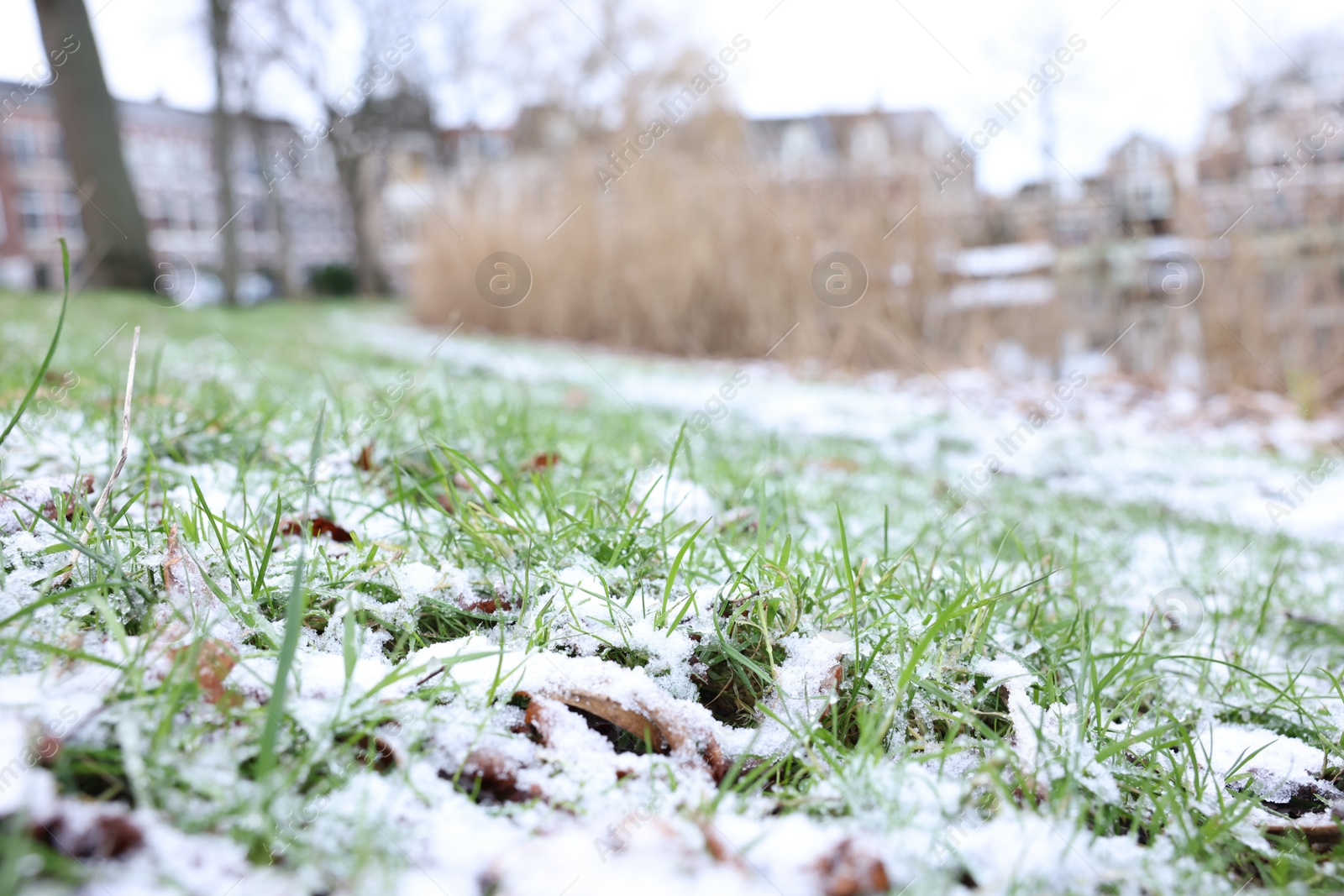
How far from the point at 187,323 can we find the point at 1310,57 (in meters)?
20.1

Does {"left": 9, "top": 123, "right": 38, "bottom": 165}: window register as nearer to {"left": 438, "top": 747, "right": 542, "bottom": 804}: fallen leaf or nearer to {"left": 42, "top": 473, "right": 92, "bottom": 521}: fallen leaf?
{"left": 42, "top": 473, "right": 92, "bottom": 521}: fallen leaf

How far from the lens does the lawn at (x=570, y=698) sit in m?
0.70

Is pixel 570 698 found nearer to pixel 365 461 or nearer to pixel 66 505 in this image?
pixel 66 505

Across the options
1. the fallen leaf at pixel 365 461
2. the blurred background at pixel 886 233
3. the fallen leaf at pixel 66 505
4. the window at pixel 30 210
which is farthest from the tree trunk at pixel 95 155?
the window at pixel 30 210

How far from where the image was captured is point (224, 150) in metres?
16.2

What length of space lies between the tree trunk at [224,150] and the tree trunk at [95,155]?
298 centimetres

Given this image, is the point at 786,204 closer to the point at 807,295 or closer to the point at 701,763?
the point at 807,295

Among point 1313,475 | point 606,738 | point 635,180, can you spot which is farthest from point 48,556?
point 635,180

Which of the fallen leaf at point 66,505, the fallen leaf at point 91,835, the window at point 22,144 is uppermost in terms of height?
the window at point 22,144

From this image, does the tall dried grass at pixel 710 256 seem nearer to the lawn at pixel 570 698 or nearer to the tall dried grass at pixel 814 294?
the tall dried grass at pixel 814 294

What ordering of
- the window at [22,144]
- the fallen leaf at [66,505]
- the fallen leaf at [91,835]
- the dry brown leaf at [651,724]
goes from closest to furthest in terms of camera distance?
the fallen leaf at [91,835] < the dry brown leaf at [651,724] < the fallen leaf at [66,505] < the window at [22,144]

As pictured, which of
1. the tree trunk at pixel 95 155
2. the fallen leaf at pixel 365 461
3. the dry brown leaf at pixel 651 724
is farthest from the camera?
the tree trunk at pixel 95 155

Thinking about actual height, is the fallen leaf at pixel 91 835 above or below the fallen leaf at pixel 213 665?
below

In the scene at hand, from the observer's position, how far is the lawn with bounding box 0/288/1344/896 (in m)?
0.70
